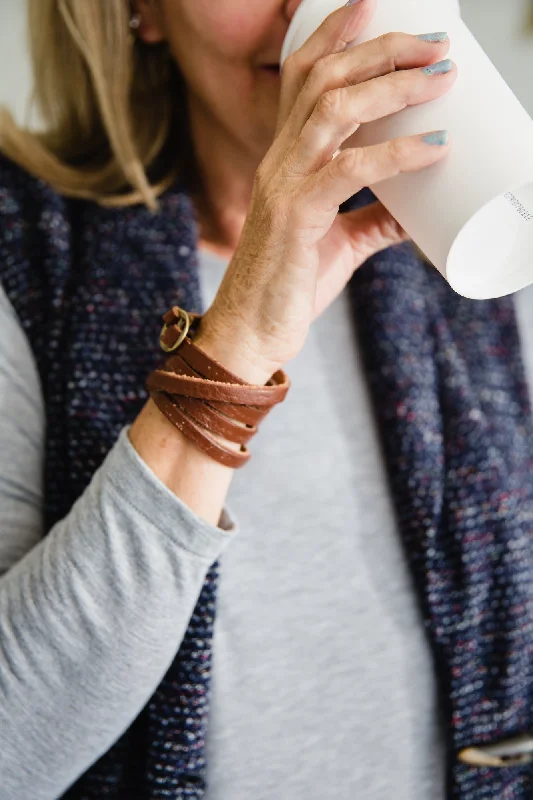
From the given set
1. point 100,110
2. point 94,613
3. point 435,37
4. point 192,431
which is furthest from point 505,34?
point 94,613

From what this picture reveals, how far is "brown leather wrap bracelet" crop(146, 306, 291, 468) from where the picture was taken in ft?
1.74

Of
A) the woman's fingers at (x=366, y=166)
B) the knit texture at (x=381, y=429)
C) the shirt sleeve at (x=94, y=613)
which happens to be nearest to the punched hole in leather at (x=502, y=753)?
the knit texture at (x=381, y=429)

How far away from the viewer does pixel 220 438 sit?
0.55m

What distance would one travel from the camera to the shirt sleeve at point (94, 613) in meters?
0.55

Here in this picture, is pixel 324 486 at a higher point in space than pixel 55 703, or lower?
lower

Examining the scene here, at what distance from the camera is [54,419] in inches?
28.2

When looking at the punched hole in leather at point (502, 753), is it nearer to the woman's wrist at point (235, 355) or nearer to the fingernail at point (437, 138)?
the woman's wrist at point (235, 355)

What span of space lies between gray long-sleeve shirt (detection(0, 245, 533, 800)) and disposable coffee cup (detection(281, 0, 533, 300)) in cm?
27

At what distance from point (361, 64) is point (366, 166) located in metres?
0.07

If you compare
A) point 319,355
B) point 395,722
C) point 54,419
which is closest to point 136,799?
Result: point 395,722

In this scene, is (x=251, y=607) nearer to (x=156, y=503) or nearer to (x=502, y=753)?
(x=156, y=503)

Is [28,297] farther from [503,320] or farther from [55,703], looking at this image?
[503,320]

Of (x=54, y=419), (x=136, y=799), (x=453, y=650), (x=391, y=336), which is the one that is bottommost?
(x=453, y=650)

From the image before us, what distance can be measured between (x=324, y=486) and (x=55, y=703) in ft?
1.12
